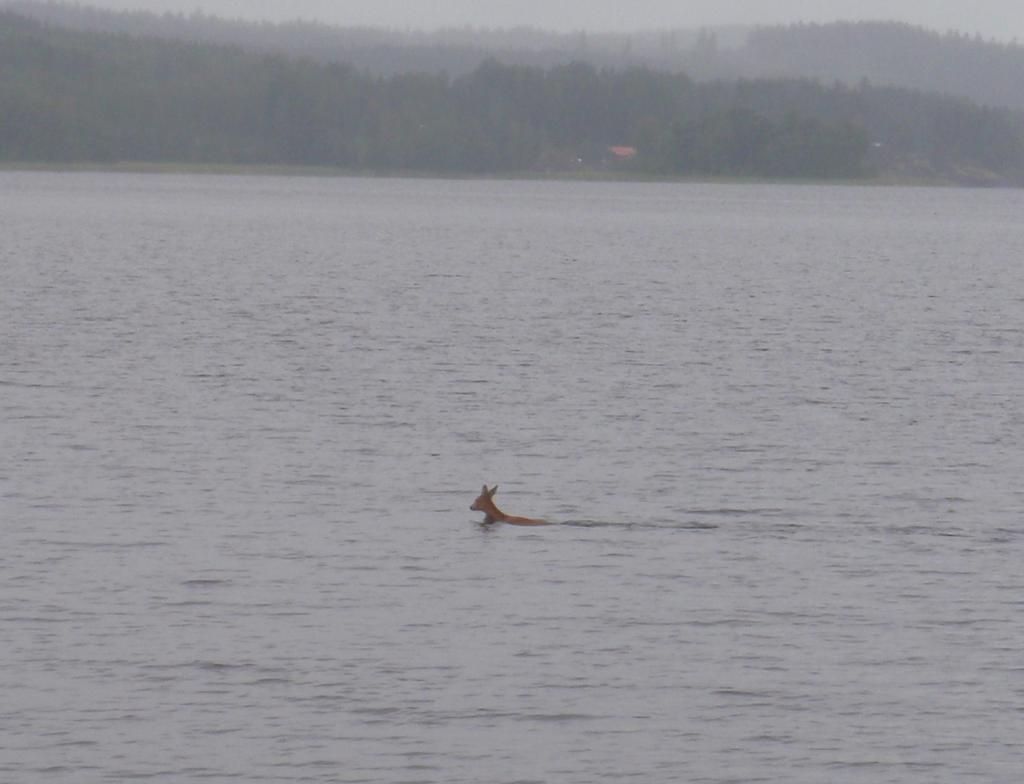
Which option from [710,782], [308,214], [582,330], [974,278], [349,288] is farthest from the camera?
[308,214]

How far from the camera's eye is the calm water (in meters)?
17.6

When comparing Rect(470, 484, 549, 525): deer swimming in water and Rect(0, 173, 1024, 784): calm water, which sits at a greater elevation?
Rect(470, 484, 549, 525): deer swimming in water

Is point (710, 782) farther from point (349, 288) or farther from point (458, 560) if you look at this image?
point (349, 288)

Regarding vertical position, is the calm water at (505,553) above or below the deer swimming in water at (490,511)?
below

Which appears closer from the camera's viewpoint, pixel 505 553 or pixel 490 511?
pixel 505 553

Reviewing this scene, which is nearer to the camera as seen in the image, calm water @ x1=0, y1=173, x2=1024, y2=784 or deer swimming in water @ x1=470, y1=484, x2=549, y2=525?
calm water @ x1=0, y1=173, x2=1024, y2=784

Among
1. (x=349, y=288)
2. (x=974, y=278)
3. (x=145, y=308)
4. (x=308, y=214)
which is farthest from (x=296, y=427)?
(x=308, y=214)

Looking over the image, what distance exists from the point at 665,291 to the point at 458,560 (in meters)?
57.5

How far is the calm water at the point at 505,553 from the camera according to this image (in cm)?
1762

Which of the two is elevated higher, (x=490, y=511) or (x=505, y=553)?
(x=490, y=511)

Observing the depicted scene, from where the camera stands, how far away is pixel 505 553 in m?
25.7

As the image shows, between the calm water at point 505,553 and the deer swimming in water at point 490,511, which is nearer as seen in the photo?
the calm water at point 505,553

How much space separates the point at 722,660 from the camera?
2027 cm

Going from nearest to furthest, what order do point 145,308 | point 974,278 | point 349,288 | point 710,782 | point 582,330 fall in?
1. point 710,782
2. point 582,330
3. point 145,308
4. point 349,288
5. point 974,278
